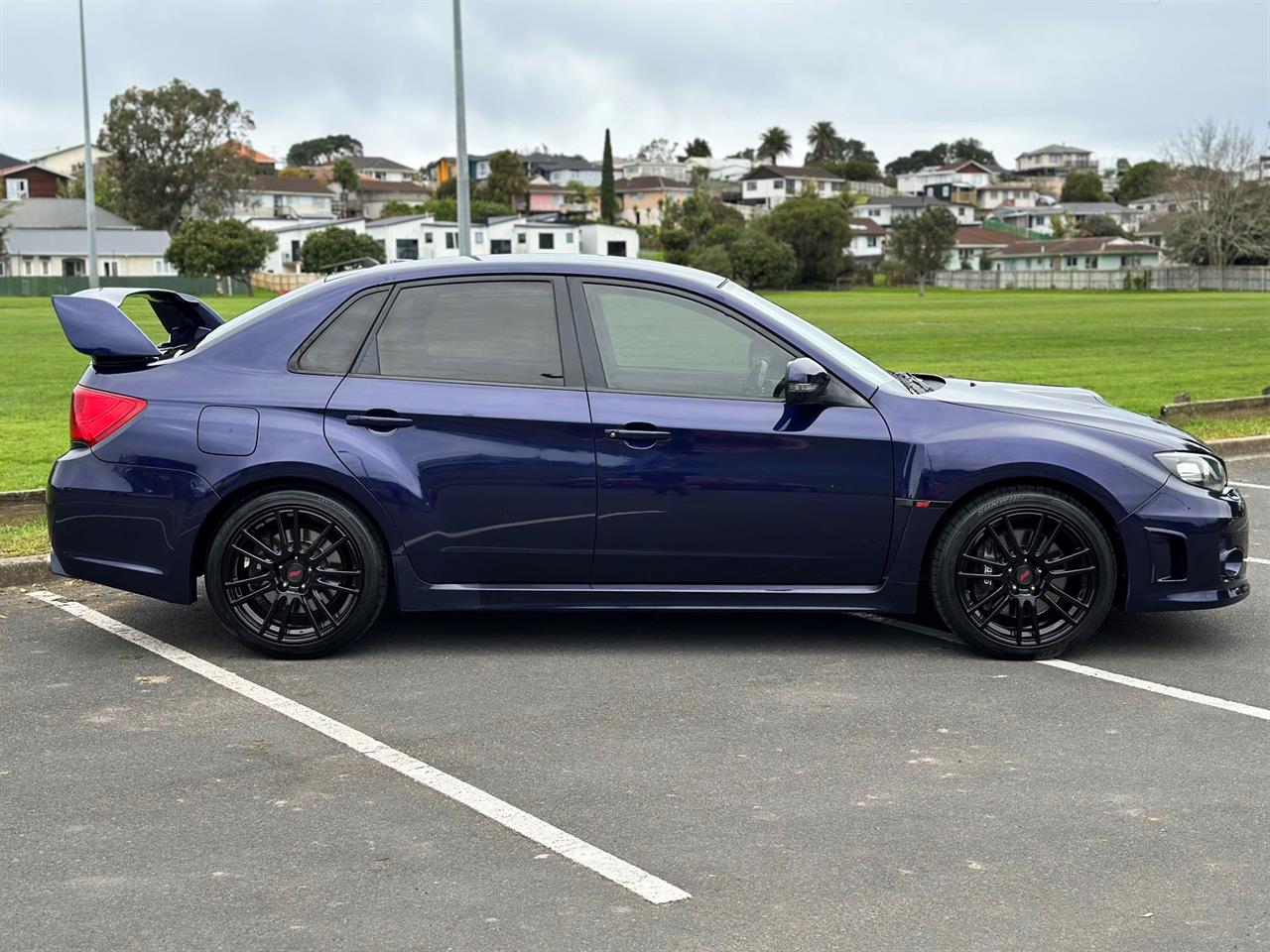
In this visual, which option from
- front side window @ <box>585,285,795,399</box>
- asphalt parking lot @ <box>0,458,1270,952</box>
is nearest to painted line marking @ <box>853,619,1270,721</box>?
→ asphalt parking lot @ <box>0,458,1270,952</box>

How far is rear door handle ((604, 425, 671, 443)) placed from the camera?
19.8 feet

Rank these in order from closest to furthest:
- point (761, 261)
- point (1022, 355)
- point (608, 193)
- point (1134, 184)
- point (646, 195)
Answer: point (1022, 355) → point (761, 261) → point (608, 193) → point (646, 195) → point (1134, 184)

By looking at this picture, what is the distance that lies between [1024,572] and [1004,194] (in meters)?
199

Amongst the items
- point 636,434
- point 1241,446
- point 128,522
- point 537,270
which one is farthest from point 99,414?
point 1241,446

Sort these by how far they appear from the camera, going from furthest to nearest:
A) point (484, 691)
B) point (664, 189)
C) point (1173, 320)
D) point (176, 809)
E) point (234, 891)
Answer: point (664, 189)
point (1173, 320)
point (484, 691)
point (176, 809)
point (234, 891)

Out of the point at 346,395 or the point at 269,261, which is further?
the point at 269,261

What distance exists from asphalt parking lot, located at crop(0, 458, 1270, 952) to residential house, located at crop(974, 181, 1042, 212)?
196175 millimetres

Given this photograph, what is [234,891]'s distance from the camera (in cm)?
387

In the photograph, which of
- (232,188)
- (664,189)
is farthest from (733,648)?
(664,189)

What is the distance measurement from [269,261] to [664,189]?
64403mm

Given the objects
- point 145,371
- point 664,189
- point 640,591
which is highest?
point 664,189

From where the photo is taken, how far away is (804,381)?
235 inches

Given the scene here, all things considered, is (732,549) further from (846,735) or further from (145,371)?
(145,371)

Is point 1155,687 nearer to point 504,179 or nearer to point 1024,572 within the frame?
point 1024,572
